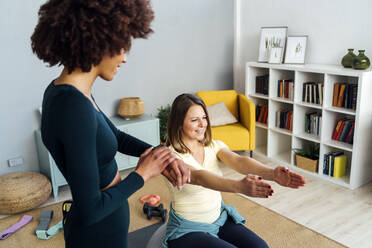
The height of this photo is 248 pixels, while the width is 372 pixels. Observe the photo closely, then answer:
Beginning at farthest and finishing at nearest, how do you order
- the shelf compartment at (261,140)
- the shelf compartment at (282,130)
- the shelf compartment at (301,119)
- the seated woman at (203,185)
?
the shelf compartment at (261,140), the shelf compartment at (282,130), the shelf compartment at (301,119), the seated woman at (203,185)

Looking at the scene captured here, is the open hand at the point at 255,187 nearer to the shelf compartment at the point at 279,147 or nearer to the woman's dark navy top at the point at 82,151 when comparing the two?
the woman's dark navy top at the point at 82,151

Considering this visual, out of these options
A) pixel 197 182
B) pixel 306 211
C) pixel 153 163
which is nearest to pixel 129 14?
pixel 153 163

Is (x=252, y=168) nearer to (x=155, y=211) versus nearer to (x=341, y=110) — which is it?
(x=155, y=211)

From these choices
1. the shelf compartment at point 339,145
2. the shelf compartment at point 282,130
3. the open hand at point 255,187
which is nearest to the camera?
the open hand at point 255,187

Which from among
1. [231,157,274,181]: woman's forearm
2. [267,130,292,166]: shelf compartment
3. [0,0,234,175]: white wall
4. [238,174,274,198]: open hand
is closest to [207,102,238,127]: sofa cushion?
[267,130,292,166]: shelf compartment

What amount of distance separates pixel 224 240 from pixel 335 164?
2.31 metres

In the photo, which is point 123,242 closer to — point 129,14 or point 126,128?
point 129,14

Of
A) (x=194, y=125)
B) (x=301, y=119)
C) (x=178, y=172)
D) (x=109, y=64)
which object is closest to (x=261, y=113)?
(x=301, y=119)

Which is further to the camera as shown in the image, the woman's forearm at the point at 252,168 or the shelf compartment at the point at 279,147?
the shelf compartment at the point at 279,147

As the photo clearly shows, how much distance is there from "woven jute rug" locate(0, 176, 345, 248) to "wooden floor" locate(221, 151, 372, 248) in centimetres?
10

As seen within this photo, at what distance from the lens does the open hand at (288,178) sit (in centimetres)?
143

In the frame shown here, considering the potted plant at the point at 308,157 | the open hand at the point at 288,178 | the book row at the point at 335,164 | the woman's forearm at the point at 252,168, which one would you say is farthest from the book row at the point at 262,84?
the open hand at the point at 288,178

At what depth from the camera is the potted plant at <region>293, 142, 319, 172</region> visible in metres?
3.85

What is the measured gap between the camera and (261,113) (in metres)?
4.51
